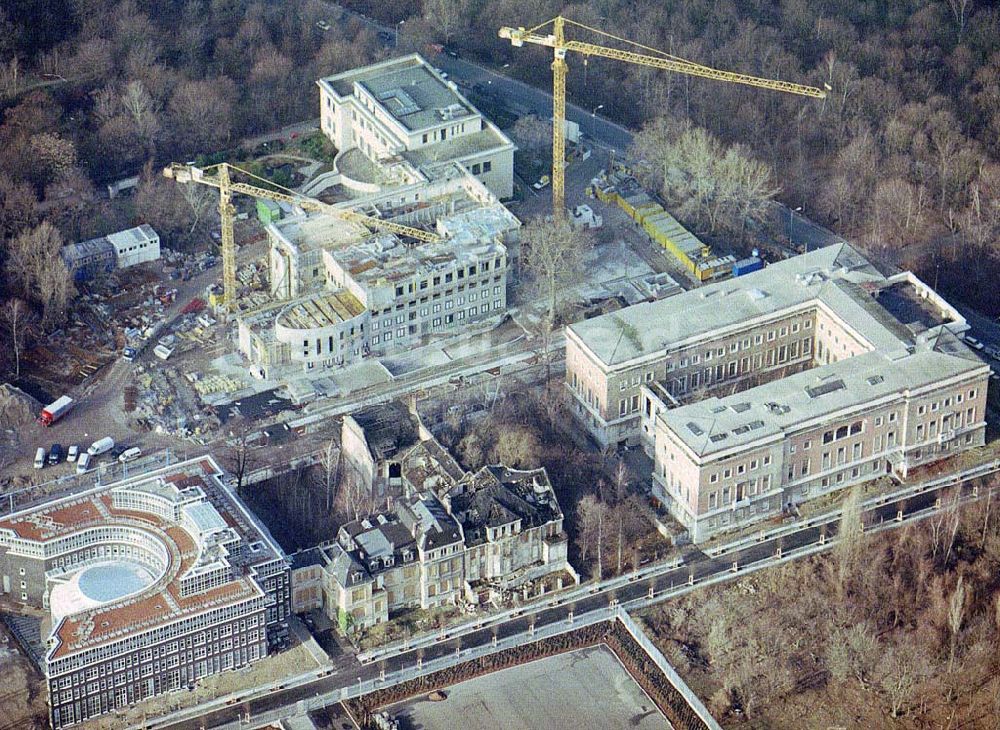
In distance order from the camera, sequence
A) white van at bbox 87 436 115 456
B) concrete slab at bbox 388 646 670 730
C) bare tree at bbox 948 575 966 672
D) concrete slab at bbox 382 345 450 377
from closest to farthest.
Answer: concrete slab at bbox 388 646 670 730 < bare tree at bbox 948 575 966 672 < white van at bbox 87 436 115 456 < concrete slab at bbox 382 345 450 377

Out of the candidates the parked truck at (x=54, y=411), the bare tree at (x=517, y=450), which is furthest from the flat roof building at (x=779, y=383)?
the parked truck at (x=54, y=411)

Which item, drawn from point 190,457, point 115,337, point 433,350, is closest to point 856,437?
point 433,350

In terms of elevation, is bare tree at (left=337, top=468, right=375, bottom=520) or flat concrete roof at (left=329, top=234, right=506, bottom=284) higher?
flat concrete roof at (left=329, top=234, right=506, bottom=284)

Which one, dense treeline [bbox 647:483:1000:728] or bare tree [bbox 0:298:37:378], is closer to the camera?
dense treeline [bbox 647:483:1000:728]

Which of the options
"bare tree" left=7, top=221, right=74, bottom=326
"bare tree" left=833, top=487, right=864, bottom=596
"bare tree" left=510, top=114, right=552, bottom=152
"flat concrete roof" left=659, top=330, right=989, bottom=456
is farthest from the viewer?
"bare tree" left=510, top=114, right=552, bottom=152

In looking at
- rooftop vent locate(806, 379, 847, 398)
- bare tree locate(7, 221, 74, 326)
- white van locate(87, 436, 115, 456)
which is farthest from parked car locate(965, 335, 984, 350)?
bare tree locate(7, 221, 74, 326)

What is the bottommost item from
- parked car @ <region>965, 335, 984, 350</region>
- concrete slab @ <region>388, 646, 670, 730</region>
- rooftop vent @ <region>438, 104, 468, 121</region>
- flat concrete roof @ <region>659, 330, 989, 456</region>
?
concrete slab @ <region>388, 646, 670, 730</region>

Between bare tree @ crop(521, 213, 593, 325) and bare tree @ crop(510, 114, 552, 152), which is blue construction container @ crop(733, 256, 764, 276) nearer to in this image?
bare tree @ crop(521, 213, 593, 325)
